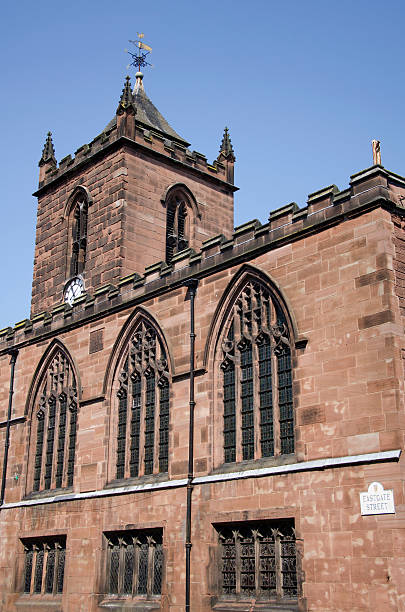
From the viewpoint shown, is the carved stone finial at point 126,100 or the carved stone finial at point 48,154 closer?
the carved stone finial at point 126,100

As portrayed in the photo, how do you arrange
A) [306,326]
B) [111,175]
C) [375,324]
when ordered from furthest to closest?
[111,175] → [306,326] → [375,324]

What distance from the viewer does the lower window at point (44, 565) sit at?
23625 millimetres

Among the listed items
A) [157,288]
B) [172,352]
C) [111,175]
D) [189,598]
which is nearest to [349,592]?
[189,598]

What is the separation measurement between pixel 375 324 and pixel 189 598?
7947 mm

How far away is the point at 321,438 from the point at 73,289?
48.5 feet

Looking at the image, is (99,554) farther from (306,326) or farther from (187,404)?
(306,326)

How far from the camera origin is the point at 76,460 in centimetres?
2414

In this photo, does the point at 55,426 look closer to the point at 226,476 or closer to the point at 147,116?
the point at 226,476

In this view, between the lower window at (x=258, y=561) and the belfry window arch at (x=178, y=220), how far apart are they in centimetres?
1262

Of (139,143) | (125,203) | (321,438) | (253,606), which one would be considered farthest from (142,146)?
(253,606)

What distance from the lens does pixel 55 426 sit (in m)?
25.9

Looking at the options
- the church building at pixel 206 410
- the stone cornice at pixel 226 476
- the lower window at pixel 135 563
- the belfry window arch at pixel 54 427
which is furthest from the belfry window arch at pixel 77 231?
the lower window at pixel 135 563

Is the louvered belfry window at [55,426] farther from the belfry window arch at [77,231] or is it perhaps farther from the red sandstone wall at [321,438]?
the belfry window arch at [77,231]

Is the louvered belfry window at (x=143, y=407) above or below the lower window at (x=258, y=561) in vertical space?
above
